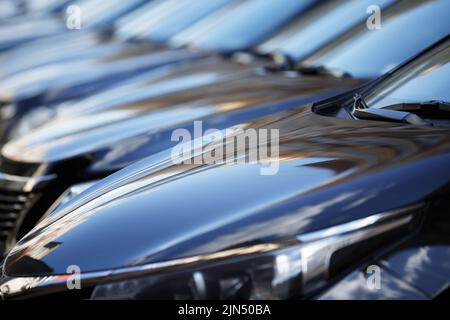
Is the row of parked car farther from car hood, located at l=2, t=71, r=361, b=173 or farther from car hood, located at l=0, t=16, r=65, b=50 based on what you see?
car hood, located at l=0, t=16, r=65, b=50

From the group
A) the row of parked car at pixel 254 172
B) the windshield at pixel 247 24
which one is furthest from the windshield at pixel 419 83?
the windshield at pixel 247 24

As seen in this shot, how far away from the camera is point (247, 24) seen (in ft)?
18.1

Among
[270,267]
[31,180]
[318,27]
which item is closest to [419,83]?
[270,267]

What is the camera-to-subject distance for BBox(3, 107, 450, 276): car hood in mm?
1850

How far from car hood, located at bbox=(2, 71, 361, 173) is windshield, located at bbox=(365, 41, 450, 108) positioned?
3.30 ft

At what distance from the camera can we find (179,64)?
5.27 metres

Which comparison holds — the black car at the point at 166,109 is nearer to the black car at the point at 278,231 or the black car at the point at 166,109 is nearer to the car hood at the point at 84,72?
the car hood at the point at 84,72

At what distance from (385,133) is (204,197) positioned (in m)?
0.59

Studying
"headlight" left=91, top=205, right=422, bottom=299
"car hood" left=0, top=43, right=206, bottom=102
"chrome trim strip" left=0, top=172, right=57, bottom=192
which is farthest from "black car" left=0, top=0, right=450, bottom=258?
"headlight" left=91, top=205, right=422, bottom=299

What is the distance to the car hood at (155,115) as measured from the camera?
3.59 metres

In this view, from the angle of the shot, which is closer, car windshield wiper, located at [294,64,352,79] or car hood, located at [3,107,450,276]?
car hood, located at [3,107,450,276]

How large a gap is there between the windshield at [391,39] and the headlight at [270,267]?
7.61 ft

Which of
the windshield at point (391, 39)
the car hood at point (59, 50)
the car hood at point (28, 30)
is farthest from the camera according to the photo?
the car hood at point (28, 30)
